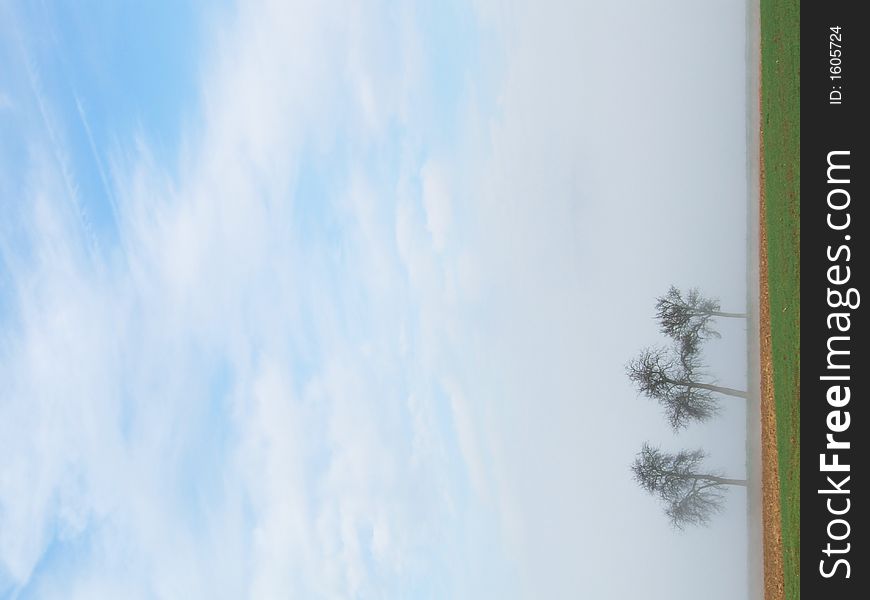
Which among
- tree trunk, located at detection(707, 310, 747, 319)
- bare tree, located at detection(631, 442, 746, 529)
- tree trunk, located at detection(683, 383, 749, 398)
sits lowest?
bare tree, located at detection(631, 442, 746, 529)

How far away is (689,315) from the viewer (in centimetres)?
3541

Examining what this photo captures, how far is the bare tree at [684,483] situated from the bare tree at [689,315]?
5.23 m

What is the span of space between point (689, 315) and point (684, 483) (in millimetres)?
7410

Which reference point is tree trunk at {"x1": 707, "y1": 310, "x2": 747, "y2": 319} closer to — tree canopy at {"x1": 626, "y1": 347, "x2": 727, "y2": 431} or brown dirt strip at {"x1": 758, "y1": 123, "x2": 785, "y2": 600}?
brown dirt strip at {"x1": 758, "y1": 123, "x2": 785, "y2": 600}

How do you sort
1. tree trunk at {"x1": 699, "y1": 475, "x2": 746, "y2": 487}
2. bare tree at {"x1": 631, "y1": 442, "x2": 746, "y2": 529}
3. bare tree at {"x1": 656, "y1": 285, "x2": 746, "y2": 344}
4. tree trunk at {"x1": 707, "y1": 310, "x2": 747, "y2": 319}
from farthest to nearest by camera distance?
bare tree at {"x1": 656, "y1": 285, "x2": 746, "y2": 344} → bare tree at {"x1": 631, "y1": 442, "x2": 746, "y2": 529} → tree trunk at {"x1": 707, "y1": 310, "x2": 747, "y2": 319} → tree trunk at {"x1": 699, "y1": 475, "x2": 746, "y2": 487}

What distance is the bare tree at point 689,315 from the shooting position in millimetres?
35188

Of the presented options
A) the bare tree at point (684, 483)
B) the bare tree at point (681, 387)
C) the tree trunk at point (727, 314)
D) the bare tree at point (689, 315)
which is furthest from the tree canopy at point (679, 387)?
the tree trunk at point (727, 314)

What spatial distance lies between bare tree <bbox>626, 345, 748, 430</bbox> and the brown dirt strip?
1.80 m

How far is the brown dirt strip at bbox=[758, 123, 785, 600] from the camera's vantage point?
3161cm

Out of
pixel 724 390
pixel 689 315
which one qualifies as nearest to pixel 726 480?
pixel 724 390

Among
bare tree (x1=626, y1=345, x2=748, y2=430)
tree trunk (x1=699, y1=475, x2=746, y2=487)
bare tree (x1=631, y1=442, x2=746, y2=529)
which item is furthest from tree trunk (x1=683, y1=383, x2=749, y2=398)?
tree trunk (x1=699, y1=475, x2=746, y2=487)
